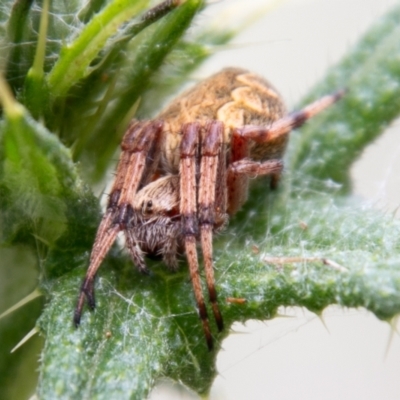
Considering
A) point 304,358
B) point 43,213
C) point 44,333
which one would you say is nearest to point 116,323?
point 44,333

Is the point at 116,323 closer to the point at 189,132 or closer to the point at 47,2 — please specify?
the point at 189,132

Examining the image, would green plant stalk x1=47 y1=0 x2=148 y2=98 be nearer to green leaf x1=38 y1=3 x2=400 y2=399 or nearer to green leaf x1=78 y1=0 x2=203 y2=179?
green leaf x1=78 y1=0 x2=203 y2=179

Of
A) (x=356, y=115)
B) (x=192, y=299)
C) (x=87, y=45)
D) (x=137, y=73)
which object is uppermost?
(x=87, y=45)

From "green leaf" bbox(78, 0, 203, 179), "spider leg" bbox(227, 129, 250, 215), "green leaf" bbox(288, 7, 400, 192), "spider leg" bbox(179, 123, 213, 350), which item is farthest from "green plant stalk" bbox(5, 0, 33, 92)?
"green leaf" bbox(288, 7, 400, 192)

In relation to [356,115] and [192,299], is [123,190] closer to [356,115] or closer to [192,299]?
[192,299]

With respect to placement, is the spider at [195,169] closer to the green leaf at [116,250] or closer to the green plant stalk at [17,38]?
the green leaf at [116,250]

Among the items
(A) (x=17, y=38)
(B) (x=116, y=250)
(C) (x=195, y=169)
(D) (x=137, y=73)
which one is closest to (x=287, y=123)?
(C) (x=195, y=169)

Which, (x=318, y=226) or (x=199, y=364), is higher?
(x=318, y=226)
